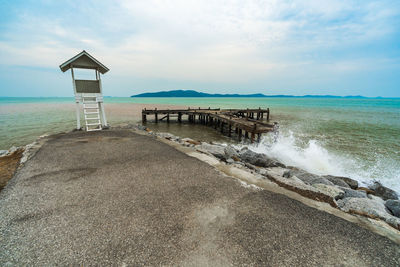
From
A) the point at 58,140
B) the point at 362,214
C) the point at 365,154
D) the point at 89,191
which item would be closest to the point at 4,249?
the point at 89,191

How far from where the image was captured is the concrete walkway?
8.38ft

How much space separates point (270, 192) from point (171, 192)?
2429 millimetres

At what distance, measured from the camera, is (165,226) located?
3.12 m

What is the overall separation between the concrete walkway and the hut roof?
25.6 ft

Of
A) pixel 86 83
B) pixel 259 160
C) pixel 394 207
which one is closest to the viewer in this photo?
pixel 394 207

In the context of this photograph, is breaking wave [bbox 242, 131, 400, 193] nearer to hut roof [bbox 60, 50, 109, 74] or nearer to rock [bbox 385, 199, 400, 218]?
rock [bbox 385, 199, 400, 218]

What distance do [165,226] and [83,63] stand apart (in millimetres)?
11732

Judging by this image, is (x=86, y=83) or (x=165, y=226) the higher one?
(x=86, y=83)

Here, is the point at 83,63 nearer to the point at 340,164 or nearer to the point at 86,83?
the point at 86,83

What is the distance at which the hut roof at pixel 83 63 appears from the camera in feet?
33.7

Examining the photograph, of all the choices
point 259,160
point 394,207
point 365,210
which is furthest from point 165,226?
point 259,160

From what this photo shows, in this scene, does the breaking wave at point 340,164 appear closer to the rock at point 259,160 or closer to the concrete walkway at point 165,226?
the rock at point 259,160

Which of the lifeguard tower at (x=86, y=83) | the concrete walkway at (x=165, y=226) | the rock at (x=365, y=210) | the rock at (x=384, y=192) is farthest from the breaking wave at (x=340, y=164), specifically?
the lifeguard tower at (x=86, y=83)

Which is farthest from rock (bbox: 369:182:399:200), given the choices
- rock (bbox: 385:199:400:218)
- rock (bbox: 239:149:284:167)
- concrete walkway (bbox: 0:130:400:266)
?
concrete walkway (bbox: 0:130:400:266)
